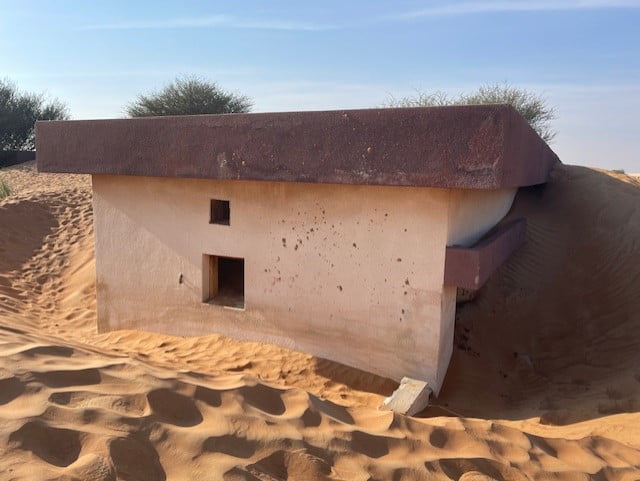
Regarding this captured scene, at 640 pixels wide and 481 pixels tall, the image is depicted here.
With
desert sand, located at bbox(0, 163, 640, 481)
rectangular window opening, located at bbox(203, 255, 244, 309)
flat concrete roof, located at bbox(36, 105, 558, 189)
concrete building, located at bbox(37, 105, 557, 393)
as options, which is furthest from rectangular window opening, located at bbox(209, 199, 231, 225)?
desert sand, located at bbox(0, 163, 640, 481)

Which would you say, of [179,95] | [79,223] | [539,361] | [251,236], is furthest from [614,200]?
[179,95]

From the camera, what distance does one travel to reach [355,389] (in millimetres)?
4754

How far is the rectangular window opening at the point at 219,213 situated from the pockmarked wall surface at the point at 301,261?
9 centimetres

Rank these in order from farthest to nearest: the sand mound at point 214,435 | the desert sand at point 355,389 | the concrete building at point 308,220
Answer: the concrete building at point 308,220 < the desert sand at point 355,389 < the sand mound at point 214,435

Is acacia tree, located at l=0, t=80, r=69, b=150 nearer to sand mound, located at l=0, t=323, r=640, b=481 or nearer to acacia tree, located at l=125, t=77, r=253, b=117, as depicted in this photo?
acacia tree, located at l=125, t=77, r=253, b=117

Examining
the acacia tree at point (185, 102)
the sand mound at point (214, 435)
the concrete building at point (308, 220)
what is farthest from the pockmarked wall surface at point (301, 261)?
the acacia tree at point (185, 102)

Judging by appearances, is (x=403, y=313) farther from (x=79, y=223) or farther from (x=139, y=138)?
(x=79, y=223)

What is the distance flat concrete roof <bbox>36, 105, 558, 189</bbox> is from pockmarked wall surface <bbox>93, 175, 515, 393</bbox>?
32 centimetres

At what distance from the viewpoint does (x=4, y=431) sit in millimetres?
1940

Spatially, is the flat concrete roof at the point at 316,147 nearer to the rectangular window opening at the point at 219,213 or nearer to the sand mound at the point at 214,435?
the rectangular window opening at the point at 219,213

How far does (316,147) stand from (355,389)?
227 centimetres

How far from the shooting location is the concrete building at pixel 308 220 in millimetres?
4352

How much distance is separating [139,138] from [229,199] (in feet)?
3.99

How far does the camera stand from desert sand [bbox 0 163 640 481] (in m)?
2.13
